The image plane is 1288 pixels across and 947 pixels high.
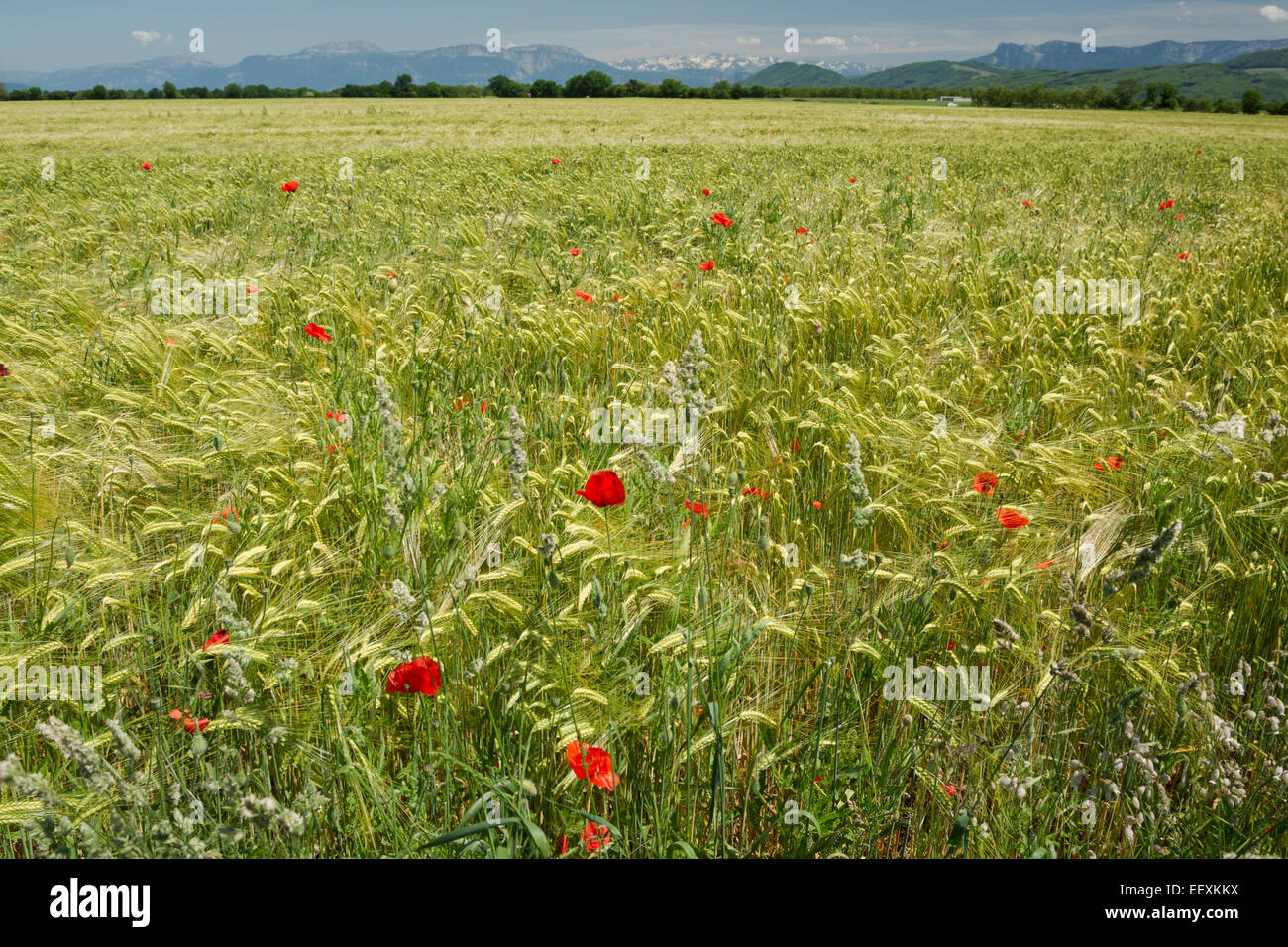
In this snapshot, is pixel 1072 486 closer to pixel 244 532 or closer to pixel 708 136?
pixel 244 532

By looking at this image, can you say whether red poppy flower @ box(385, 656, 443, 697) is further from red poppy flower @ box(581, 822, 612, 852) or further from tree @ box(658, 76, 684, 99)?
tree @ box(658, 76, 684, 99)

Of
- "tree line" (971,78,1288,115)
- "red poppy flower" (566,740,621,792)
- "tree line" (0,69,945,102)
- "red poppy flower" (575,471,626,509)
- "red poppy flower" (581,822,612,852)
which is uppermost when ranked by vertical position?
"tree line" (0,69,945,102)

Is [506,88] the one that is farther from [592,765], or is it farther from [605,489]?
[592,765]

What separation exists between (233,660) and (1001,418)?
275 centimetres

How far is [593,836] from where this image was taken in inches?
48.9

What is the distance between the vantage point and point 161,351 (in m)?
3.34

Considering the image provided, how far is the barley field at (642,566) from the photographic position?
4.25 feet

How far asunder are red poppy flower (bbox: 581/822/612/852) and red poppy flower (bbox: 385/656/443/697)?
36cm

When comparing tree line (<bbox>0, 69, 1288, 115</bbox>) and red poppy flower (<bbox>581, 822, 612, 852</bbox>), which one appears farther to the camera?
tree line (<bbox>0, 69, 1288, 115</bbox>)

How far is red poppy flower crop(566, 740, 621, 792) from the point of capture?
3.79 ft

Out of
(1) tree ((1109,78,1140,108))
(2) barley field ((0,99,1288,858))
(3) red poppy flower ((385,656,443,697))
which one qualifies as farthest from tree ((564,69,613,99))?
(3) red poppy flower ((385,656,443,697))

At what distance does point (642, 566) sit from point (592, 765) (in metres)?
0.66

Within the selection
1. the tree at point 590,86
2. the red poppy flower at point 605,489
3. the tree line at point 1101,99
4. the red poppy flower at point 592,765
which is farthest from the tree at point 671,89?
the red poppy flower at point 592,765
